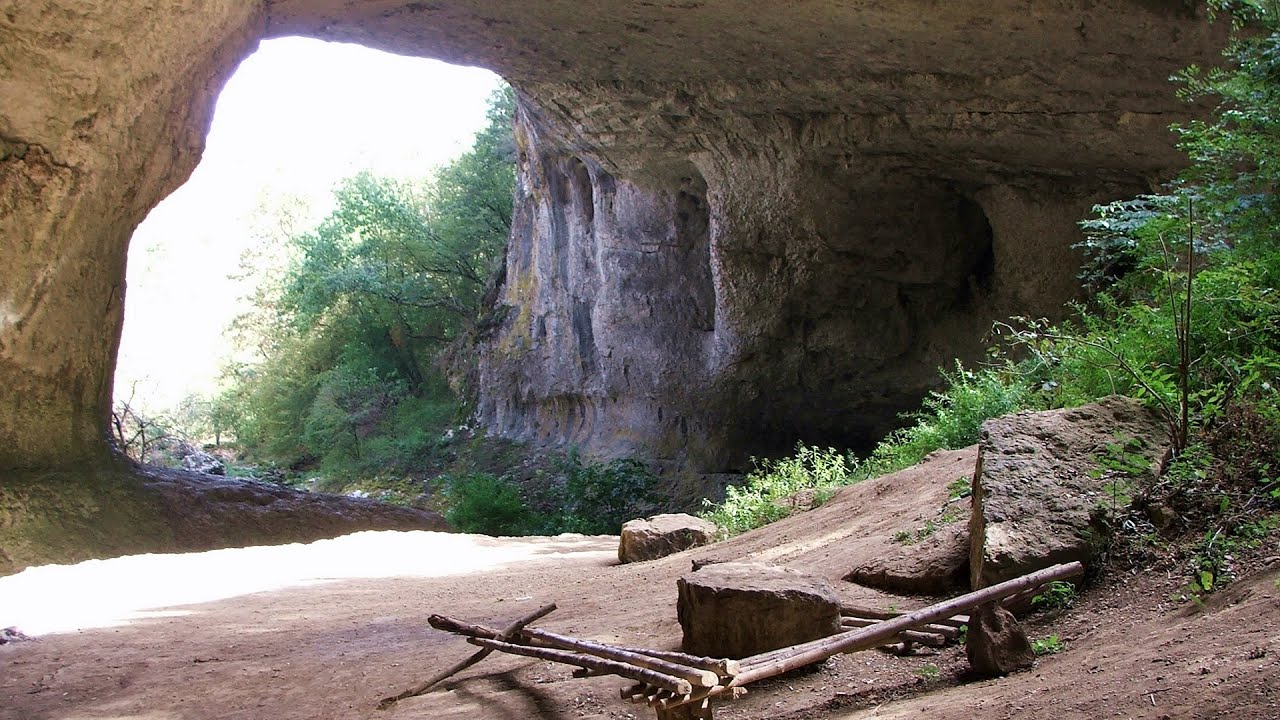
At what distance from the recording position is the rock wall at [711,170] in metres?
8.07

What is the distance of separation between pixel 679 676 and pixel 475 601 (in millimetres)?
3528

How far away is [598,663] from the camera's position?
3.74 m

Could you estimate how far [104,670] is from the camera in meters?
4.78

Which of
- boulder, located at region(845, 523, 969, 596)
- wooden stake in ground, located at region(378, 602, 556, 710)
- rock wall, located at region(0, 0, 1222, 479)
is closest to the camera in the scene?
wooden stake in ground, located at region(378, 602, 556, 710)

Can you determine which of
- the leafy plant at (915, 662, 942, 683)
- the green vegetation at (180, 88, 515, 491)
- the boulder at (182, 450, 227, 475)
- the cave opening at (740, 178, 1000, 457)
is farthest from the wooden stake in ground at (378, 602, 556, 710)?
the green vegetation at (180, 88, 515, 491)

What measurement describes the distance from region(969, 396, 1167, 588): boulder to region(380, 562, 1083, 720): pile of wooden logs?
0.23 meters

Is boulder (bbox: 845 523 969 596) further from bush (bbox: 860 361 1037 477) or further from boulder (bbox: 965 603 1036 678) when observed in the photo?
bush (bbox: 860 361 1037 477)

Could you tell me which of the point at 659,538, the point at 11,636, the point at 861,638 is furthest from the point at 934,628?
the point at 11,636

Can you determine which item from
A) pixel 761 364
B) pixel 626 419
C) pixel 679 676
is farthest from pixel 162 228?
pixel 679 676

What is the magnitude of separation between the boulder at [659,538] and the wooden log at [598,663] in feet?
10.9

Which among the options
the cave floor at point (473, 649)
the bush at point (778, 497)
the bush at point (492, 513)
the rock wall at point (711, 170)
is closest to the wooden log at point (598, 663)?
the cave floor at point (473, 649)

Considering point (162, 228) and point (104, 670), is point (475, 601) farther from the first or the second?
point (162, 228)

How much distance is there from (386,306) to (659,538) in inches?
772

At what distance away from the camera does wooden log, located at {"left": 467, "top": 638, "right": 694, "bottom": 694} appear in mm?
3123
